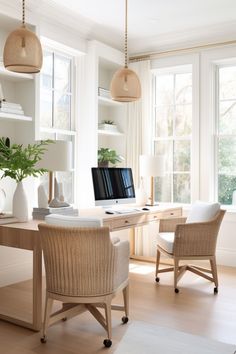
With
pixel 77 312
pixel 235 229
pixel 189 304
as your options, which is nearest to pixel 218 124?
pixel 235 229

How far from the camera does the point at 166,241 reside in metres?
4.20

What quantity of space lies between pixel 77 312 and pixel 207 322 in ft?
3.34

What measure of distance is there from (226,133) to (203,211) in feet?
4.69

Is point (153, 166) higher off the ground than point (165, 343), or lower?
higher

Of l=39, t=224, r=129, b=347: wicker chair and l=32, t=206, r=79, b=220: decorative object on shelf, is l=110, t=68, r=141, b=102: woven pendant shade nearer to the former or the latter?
l=32, t=206, r=79, b=220: decorative object on shelf

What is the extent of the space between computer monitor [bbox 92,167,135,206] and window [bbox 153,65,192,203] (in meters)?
0.88

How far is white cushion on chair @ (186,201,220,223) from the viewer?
166 inches

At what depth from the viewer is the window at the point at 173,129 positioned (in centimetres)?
554

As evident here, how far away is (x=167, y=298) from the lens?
3.84 metres

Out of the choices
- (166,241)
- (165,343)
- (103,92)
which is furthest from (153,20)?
(165,343)

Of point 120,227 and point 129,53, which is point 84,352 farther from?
point 129,53

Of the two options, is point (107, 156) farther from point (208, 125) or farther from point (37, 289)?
point (37, 289)

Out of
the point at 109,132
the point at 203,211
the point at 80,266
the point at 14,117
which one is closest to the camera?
the point at 80,266

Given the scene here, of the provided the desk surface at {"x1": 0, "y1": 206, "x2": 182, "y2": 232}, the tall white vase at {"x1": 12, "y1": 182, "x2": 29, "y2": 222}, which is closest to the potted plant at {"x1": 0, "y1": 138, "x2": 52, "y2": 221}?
the tall white vase at {"x1": 12, "y1": 182, "x2": 29, "y2": 222}
